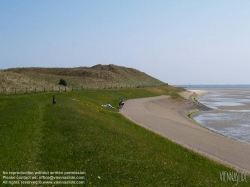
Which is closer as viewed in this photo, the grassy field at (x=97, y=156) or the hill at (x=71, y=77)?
the grassy field at (x=97, y=156)

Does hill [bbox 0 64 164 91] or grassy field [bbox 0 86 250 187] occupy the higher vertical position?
hill [bbox 0 64 164 91]

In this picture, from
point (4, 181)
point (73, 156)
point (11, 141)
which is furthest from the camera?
point (11, 141)

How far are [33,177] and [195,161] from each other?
9.76m

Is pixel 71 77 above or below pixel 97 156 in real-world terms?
above

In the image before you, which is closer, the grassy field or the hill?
the grassy field

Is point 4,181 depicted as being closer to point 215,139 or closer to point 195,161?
point 195,161

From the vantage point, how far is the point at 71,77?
302 ft

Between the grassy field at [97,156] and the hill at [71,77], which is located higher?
the hill at [71,77]

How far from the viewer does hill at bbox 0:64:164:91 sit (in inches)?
2328

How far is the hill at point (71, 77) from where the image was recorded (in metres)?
59.1

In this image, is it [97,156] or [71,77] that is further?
[71,77]

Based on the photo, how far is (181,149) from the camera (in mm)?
20109

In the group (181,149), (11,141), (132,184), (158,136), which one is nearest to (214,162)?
(181,149)

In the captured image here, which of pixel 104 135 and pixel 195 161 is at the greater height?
pixel 104 135
